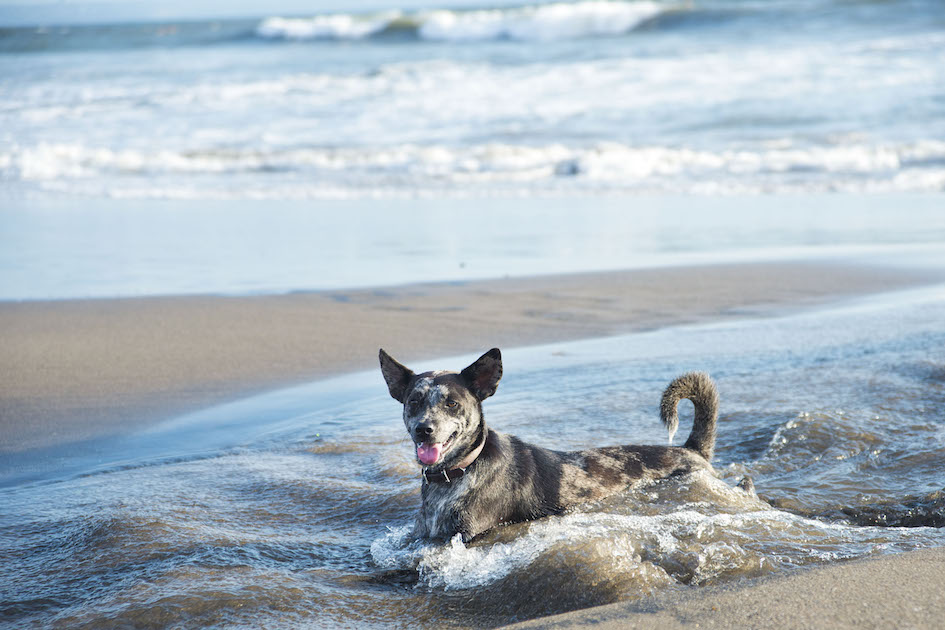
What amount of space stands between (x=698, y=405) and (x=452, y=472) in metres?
1.43

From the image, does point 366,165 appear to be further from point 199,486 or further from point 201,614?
point 201,614

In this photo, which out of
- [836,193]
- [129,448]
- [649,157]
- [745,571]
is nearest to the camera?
[745,571]

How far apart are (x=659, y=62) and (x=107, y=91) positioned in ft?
60.4

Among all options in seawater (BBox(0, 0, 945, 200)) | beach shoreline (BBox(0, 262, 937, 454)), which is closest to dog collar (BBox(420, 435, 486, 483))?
beach shoreline (BBox(0, 262, 937, 454))

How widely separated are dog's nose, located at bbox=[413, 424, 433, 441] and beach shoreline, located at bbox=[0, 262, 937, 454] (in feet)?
9.76

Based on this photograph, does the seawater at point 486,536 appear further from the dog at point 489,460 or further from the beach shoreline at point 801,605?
the beach shoreline at point 801,605

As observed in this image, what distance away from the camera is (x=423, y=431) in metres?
4.02

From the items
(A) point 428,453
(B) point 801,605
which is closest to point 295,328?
(A) point 428,453

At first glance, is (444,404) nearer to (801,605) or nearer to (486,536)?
(486,536)

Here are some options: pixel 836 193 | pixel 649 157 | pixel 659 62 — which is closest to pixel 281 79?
pixel 659 62

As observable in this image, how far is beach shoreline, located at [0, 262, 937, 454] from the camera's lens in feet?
21.9

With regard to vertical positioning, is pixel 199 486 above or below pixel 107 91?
below

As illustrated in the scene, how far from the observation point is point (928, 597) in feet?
11.0

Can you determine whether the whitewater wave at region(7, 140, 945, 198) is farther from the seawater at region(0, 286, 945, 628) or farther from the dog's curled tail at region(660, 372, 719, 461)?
the dog's curled tail at region(660, 372, 719, 461)
